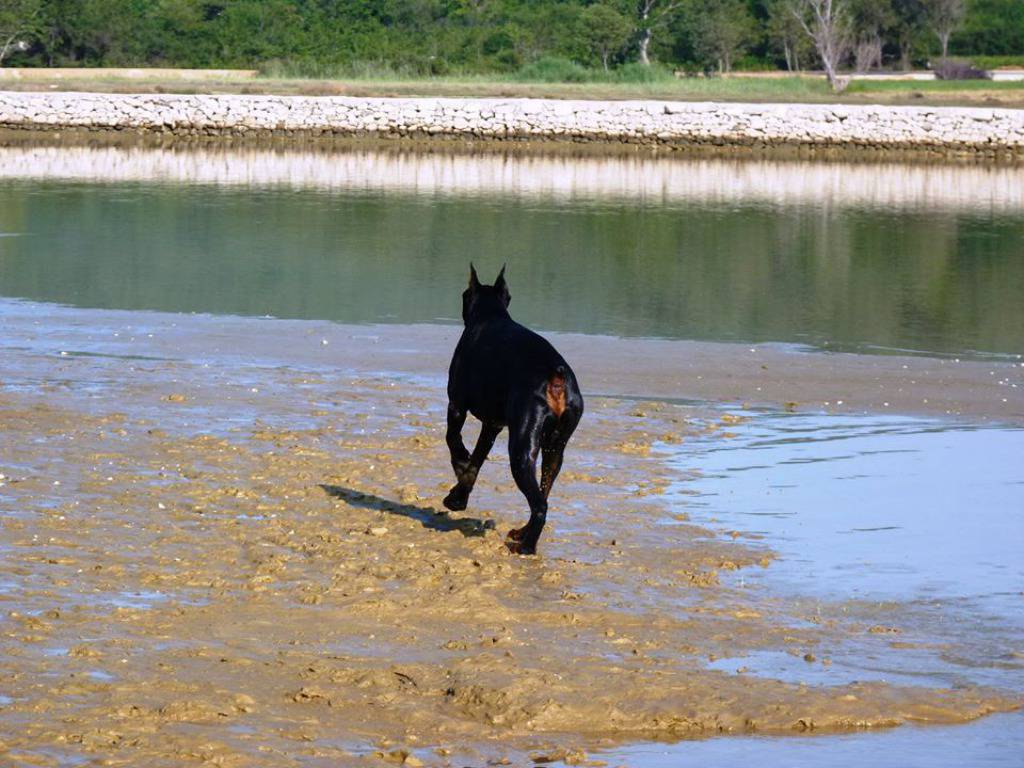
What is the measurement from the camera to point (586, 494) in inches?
417

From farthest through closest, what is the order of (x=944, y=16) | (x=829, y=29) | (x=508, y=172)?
(x=944, y=16) → (x=829, y=29) → (x=508, y=172)

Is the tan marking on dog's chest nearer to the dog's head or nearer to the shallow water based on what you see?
the shallow water

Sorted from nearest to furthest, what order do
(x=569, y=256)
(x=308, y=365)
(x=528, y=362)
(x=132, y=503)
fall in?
(x=528, y=362), (x=132, y=503), (x=308, y=365), (x=569, y=256)

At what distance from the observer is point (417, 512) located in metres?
9.91

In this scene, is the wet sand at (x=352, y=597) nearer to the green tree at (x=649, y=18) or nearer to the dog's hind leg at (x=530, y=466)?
the dog's hind leg at (x=530, y=466)

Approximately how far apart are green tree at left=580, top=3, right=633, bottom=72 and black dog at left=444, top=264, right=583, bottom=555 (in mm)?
68578

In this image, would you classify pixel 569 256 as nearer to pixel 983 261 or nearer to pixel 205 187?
pixel 983 261

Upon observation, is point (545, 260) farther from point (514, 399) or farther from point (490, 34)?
point (490, 34)

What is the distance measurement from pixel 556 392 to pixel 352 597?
5.26 feet

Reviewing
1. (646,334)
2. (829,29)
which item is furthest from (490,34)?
(646,334)

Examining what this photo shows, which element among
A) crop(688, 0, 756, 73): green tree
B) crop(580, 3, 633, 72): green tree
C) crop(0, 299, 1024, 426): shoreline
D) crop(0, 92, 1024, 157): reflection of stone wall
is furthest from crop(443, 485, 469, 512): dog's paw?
crop(688, 0, 756, 73): green tree

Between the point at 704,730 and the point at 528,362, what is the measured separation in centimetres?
289

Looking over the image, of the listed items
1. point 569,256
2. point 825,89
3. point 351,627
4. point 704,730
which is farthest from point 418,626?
point 825,89

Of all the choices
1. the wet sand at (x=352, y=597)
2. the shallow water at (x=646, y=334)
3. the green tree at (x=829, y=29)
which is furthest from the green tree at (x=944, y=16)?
the wet sand at (x=352, y=597)
